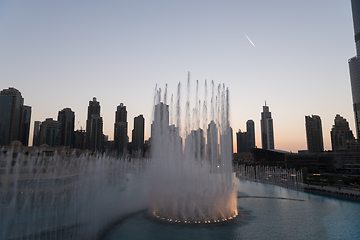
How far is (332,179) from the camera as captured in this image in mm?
57625

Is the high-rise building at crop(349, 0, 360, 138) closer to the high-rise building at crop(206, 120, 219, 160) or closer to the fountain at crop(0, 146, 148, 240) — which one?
the high-rise building at crop(206, 120, 219, 160)

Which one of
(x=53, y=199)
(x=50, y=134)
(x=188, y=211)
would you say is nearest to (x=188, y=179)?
(x=188, y=211)

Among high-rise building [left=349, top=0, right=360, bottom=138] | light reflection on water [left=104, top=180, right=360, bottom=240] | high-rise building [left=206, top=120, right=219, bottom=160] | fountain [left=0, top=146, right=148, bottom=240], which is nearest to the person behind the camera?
light reflection on water [left=104, top=180, right=360, bottom=240]

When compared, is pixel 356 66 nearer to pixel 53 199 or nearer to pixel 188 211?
pixel 188 211

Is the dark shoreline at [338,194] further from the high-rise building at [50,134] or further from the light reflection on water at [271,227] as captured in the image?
the high-rise building at [50,134]

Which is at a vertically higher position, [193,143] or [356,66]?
[356,66]

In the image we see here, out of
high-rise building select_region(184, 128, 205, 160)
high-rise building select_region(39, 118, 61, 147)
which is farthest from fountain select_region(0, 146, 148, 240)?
high-rise building select_region(39, 118, 61, 147)

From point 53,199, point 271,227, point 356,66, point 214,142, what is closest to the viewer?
point 271,227

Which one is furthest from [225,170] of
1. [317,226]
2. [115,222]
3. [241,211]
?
[115,222]

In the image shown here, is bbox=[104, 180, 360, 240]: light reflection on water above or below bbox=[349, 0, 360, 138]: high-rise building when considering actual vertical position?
below

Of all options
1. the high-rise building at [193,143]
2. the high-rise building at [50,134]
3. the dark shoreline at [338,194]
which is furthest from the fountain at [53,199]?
the high-rise building at [50,134]

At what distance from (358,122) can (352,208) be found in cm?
20025

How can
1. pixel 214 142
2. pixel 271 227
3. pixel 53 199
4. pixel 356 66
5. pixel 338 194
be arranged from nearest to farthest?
pixel 271 227 → pixel 214 142 → pixel 53 199 → pixel 338 194 → pixel 356 66

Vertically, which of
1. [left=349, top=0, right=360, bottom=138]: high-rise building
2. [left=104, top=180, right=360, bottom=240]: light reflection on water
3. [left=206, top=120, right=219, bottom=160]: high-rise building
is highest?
[left=349, top=0, right=360, bottom=138]: high-rise building
